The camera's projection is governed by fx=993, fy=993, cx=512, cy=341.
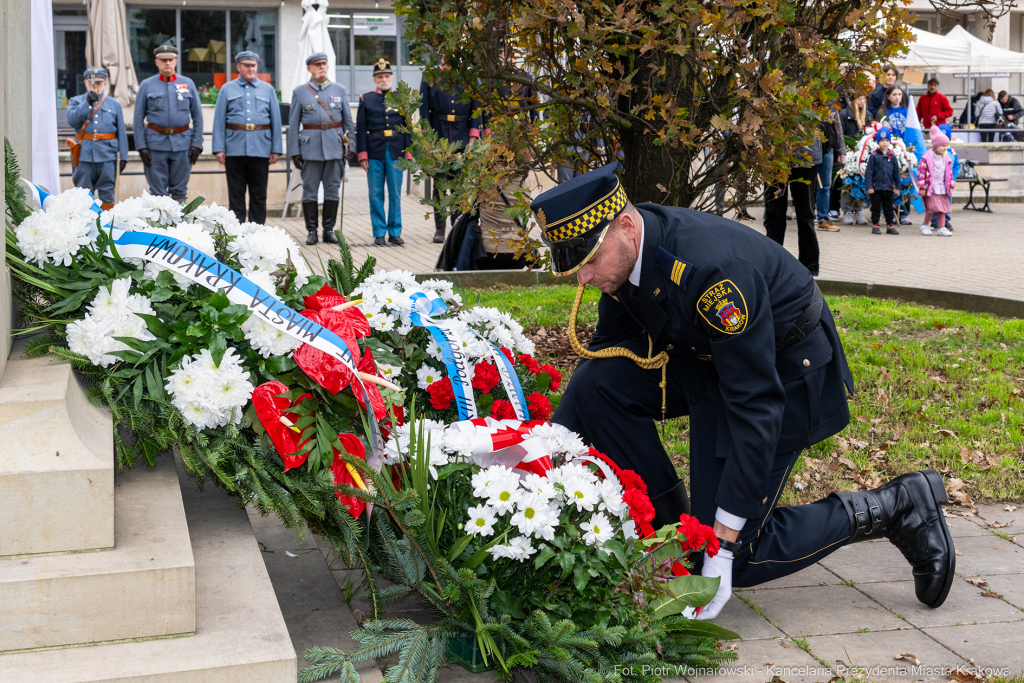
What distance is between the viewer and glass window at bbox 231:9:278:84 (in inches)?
925

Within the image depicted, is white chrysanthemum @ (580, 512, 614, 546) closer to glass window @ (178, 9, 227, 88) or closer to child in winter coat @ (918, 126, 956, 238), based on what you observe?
child in winter coat @ (918, 126, 956, 238)

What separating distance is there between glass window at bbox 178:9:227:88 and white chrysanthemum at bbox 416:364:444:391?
21.0 metres

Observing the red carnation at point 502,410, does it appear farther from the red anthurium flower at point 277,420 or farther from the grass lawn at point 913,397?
the grass lawn at point 913,397

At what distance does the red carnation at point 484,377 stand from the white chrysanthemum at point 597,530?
3.27 ft

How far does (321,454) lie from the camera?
2949 millimetres

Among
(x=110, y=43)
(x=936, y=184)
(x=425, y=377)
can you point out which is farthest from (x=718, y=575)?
(x=110, y=43)

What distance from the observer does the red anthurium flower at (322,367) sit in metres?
2.98

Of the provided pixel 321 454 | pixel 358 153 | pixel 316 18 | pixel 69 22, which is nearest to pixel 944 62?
pixel 316 18

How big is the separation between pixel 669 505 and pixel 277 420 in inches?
59.3

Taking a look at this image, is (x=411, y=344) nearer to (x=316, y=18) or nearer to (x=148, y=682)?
(x=148, y=682)

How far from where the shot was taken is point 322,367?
9.81 feet

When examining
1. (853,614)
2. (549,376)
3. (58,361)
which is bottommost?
(853,614)

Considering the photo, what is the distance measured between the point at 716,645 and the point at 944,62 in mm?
23294

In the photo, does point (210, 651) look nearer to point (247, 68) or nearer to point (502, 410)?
point (502, 410)
